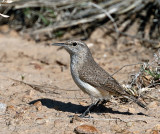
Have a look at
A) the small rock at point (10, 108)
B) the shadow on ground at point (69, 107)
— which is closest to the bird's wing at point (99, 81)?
the shadow on ground at point (69, 107)

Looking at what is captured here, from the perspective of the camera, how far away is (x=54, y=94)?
6.53 meters

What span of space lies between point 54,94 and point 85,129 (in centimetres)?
203

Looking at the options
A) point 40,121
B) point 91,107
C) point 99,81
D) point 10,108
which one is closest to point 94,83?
point 99,81

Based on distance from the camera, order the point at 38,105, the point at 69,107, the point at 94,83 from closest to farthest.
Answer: the point at 94,83, the point at 38,105, the point at 69,107

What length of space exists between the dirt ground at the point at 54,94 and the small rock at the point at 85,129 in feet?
0.31

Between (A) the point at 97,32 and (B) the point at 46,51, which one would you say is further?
(A) the point at 97,32

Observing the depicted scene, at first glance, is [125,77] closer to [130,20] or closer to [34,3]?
[130,20]

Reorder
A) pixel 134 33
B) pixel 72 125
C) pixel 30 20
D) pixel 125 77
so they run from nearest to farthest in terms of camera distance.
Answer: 1. pixel 72 125
2. pixel 125 77
3. pixel 134 33
4. pixel 30 20

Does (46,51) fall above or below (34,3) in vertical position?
below

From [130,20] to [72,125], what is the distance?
17.5 ft

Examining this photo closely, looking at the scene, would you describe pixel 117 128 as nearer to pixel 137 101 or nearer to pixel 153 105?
pixel 137 101

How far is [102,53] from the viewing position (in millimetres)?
8914

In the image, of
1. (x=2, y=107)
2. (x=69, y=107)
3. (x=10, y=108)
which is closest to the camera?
(x=2, y=107)

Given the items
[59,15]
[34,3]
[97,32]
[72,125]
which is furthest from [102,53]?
[72,125]
